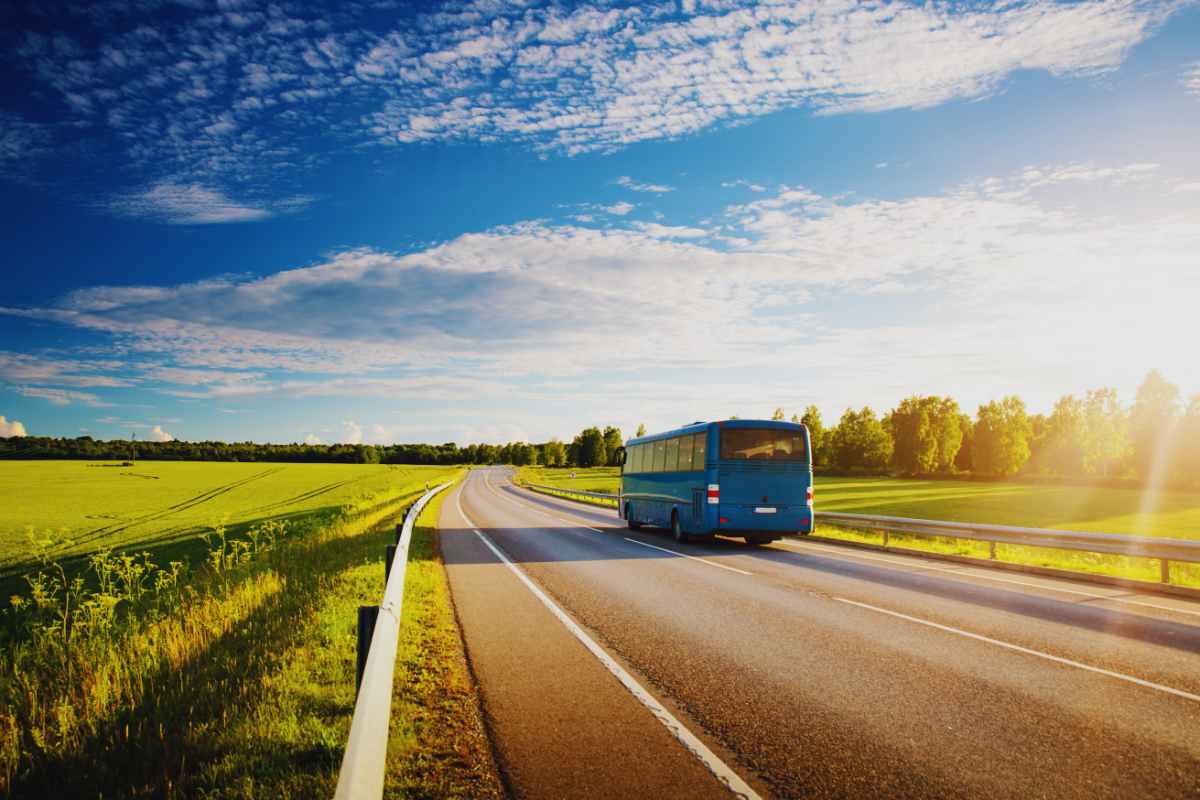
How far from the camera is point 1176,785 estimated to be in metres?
3.77

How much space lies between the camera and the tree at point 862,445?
306 ft

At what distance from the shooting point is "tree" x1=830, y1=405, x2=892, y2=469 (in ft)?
306

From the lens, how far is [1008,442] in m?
82.5

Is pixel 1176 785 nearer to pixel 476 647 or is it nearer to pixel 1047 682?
pixel 1047 682

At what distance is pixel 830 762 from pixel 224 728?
160 inches

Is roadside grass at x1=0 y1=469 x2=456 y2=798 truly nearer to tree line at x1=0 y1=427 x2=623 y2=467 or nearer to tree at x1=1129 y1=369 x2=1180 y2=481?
tree at x1=1129 y1=369 x2=1180 y2=481

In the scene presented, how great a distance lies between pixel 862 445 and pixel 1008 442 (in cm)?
1817

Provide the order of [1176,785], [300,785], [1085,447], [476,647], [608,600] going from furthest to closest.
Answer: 1. [1085,447]
2. [608,600]
3. [476,647]
4. [1176,785]
5. [300,785]

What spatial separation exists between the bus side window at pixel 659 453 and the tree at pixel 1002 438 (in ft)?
259

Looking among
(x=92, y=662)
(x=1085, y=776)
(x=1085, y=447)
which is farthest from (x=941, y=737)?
(x=1085, y=447)

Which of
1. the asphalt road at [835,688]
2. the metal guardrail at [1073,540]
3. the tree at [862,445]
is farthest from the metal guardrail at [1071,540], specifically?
the tree at [862,445]

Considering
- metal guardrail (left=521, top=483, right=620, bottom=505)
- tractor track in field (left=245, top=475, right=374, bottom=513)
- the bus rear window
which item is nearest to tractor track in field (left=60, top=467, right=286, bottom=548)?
tractor track in field (left=245, top=475, right=374, bottom=513)

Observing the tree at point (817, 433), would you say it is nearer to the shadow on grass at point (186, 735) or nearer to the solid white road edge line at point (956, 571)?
the solid white road edge line at point (956, 571)

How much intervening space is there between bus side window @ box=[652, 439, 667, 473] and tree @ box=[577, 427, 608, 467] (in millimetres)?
137408
